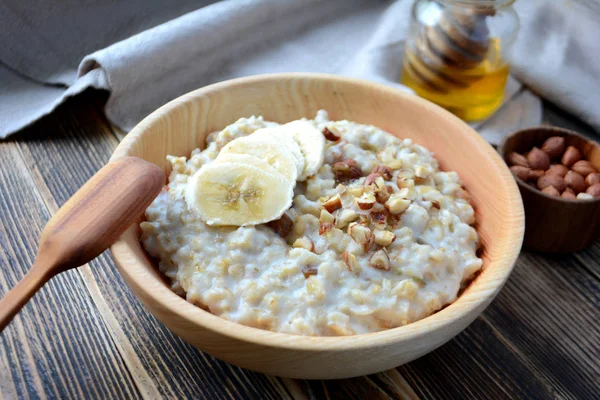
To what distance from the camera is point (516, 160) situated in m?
1.94

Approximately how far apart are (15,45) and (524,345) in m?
2.08

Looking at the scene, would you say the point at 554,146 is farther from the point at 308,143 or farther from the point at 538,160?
the point at 308,143

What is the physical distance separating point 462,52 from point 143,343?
1471 mm

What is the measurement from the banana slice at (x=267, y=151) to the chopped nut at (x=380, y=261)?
0.30 metres

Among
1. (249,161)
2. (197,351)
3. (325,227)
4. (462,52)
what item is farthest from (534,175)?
(197,351)

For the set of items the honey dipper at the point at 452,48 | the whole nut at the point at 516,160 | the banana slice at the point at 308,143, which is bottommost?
the whole nut at the point at 516,160

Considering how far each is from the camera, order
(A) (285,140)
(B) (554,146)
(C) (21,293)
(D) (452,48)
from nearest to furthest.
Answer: (C) (21,293) < (A) (285,140) < (B) (554,146) < (D) (452,48)

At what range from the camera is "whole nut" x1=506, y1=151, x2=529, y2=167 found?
6.33ft

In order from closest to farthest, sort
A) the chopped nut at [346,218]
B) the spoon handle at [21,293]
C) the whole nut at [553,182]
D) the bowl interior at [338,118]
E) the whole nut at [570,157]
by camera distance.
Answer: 1. the spoon handle at [21,293]
2. the bowl interior at [338,118]
3. the chopped nut at [346,218]
4. the whole nut at [553,182]
5. the whole nut at [570,157]

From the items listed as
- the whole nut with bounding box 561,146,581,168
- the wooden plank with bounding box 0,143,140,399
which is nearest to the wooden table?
the wooden plank with bounding box 0,143,140,399

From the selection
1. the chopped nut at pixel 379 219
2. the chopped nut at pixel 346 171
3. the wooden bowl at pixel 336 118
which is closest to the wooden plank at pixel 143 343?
the wooden bowl at pixel 336 118

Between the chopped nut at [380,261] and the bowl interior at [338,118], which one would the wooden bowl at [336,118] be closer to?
the bowl interior at [338,118]

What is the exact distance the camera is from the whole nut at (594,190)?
5.86 feet

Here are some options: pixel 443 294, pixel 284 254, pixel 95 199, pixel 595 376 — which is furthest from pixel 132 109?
pixel 595 376
